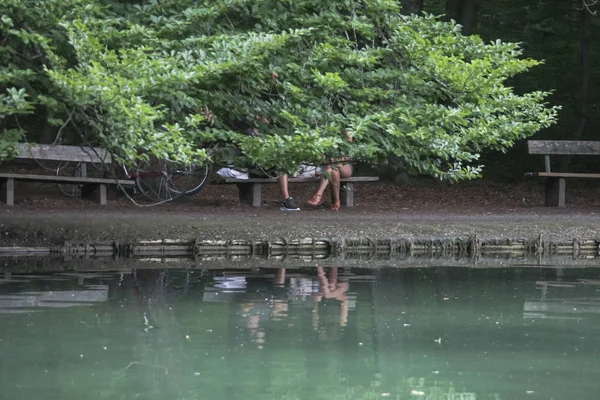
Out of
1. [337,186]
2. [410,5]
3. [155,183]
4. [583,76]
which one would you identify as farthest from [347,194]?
[583,76]

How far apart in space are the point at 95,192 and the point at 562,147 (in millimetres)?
8269

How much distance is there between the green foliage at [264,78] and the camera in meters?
10.0

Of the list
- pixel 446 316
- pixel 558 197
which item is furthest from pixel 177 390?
pixel 558 197

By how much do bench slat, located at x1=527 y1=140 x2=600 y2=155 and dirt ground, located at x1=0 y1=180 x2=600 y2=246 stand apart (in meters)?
0.97

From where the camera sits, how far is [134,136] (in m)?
10.0

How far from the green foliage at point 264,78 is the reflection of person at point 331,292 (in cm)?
125

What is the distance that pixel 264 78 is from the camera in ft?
38.7

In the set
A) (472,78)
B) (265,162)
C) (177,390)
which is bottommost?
(177,390)

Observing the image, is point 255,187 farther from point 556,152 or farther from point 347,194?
point 556,152

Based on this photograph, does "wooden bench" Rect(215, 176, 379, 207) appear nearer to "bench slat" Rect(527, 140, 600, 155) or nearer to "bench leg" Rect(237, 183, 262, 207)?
"bench leg" Rect(237, 183, 262, 207)

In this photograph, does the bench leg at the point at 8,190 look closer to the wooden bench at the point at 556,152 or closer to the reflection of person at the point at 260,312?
the reflection of person at the point at 260,312

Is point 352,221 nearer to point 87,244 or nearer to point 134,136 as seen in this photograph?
point 87,244

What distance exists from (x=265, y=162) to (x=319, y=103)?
2.66 feet

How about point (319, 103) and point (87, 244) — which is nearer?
point (319, 103)
